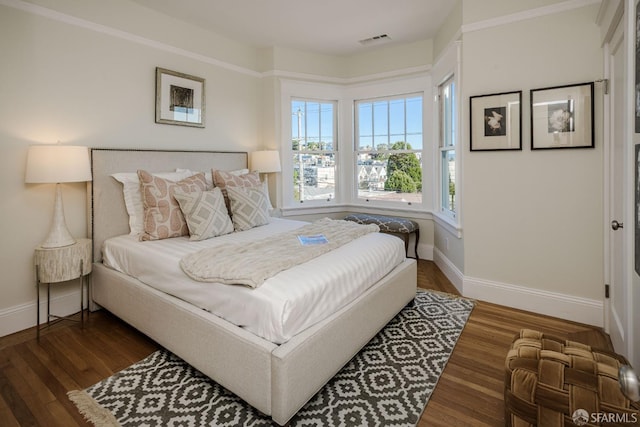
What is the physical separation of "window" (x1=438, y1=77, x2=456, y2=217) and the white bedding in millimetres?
1431

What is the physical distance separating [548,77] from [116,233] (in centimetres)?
378

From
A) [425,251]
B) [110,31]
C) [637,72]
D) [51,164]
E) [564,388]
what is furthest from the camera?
[425,251]

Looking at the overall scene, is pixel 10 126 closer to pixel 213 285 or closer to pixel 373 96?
pixel 213 285

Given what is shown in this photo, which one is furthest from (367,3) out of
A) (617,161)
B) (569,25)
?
(617,161)

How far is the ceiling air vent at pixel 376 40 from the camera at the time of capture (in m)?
4.19

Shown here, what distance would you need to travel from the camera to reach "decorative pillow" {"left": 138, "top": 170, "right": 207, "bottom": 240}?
2.77 m

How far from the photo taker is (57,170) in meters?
2.50

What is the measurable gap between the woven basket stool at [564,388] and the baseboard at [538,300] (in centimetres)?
141

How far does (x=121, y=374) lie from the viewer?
2.13 meters

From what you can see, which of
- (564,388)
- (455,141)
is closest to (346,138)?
(455,141)

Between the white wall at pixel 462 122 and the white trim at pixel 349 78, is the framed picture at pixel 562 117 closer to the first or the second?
the white wall at pixel 462 122

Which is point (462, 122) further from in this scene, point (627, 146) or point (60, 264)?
point (60, 264)

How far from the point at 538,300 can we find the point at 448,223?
1102 millimetres

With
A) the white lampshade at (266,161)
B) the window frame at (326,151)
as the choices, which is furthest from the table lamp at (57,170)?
the window frame at (326,151)
